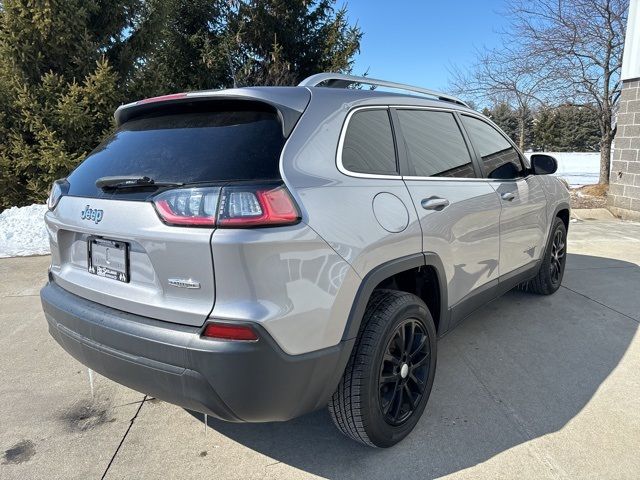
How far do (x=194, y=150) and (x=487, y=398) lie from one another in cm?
224

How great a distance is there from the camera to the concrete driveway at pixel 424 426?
2.38 m

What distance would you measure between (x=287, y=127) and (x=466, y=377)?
2.12 meters


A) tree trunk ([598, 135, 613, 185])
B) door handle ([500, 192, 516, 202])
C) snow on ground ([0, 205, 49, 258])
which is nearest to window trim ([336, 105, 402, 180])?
door handle ([500, 192, 516, 202])

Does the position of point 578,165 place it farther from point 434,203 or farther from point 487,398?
point 434,203

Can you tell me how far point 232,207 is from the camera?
1851mm

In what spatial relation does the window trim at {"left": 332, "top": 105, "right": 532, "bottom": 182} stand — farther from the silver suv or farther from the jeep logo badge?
the jeep logo badge

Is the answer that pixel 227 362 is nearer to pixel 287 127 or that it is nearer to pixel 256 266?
pixel 256 266

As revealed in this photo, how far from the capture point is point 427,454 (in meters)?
2.45

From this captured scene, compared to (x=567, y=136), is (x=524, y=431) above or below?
below

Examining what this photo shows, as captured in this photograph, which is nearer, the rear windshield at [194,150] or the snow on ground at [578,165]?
the rear windshield at [194,150]

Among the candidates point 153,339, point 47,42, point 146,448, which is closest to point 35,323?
point 146,448

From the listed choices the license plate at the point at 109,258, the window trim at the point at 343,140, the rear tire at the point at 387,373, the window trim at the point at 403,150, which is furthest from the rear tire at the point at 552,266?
the license plate at the point at 109,258

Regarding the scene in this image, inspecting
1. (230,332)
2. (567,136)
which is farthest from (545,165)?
(567,136)

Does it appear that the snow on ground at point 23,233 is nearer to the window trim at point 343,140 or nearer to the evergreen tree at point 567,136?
the window trim at point 343,140
